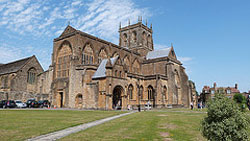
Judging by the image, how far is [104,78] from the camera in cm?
3156

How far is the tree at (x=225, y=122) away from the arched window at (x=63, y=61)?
107 feet

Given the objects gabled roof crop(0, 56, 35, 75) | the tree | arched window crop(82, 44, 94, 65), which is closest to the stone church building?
arched window crop(82, 44, 94, 65)

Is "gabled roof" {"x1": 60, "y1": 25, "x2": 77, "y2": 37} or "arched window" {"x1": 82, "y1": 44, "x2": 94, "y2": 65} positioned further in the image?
"gabled roof" {"x1": 60, "y1": 25, "x2": 77, "y2": 37}

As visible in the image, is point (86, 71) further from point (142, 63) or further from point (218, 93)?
point (218, 93)

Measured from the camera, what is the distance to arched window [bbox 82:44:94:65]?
37109 mm

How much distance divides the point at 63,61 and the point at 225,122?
35.6 m

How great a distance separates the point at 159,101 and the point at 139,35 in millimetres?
26398

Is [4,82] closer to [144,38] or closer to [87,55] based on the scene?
[87,55]

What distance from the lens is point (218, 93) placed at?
7.61 m

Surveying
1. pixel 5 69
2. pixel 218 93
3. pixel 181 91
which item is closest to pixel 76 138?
pixel 218 93

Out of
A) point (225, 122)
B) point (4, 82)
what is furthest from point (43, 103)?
point (225, 122)

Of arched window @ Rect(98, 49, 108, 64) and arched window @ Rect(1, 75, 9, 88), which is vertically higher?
arched window @ Rect(98, 49, 108, 64)

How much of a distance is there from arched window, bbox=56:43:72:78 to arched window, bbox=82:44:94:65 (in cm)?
282

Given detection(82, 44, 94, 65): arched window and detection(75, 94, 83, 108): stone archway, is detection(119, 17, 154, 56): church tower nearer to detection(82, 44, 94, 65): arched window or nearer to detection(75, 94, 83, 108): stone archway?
detection(82, 44, 94, 65): arched window
